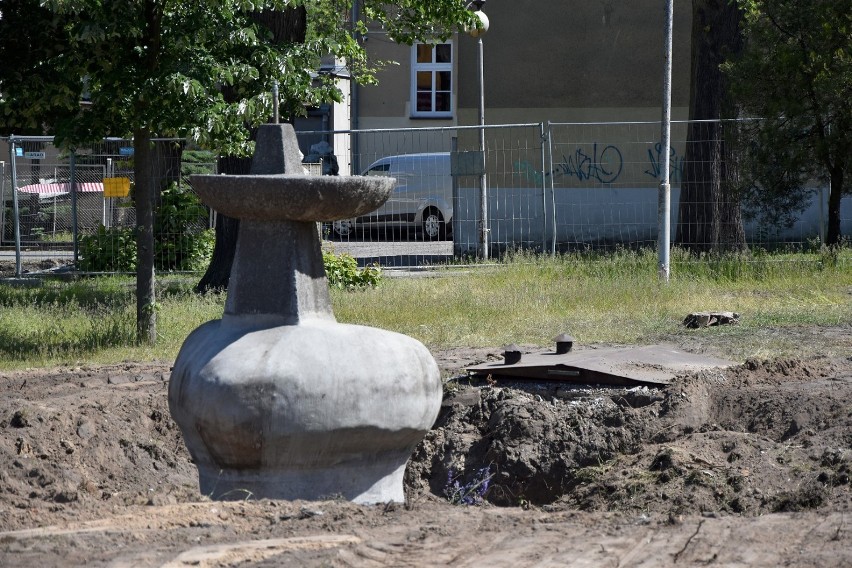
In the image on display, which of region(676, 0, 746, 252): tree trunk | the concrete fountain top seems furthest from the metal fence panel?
the concrete fountain top

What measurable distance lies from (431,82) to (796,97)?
15388 millimetres

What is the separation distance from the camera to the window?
95.4ft

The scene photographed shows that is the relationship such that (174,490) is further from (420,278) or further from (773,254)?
(773,254)

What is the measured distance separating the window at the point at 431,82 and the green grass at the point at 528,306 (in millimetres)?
13906

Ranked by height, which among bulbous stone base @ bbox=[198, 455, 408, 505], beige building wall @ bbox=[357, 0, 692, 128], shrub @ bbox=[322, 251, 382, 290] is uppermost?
beige building wall @ bbox=[357, 0, 692, 128]

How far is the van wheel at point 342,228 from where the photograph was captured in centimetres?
1761

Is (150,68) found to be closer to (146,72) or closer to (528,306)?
(146,72)

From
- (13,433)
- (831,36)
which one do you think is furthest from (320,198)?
(831,36)

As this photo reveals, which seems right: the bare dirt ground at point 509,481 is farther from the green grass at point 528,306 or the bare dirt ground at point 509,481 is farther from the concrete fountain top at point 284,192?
the concrete fountain top at point 284,192

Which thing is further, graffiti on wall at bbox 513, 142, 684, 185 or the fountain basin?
graffiti on wall at bbox 513, 142, 684, 185

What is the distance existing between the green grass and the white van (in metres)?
2.17

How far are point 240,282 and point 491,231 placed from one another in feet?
40.5

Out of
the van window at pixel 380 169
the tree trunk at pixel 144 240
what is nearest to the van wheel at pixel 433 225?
the van window at pixel 380 169

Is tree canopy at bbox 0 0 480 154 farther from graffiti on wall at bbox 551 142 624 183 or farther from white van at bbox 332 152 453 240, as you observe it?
graffiti on wall at bbox 551 142 624 183
